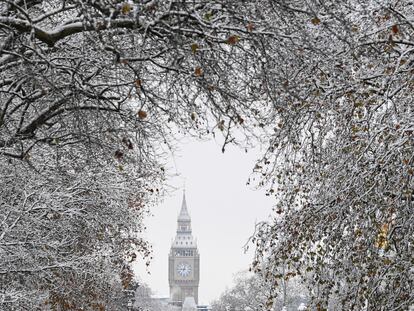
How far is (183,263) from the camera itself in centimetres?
18738

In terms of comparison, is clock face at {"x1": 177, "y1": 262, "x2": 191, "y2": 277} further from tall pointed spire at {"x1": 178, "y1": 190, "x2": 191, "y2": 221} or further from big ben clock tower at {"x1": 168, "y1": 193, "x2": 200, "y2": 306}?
tall pointed spire at {"x1": 178, "y1": 190, "x2": 191, "y2": 221}

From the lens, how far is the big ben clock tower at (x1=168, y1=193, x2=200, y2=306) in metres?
184

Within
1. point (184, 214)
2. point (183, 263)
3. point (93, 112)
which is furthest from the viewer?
point (184, 214)

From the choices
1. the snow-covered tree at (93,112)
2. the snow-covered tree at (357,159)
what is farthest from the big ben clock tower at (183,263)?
the snow-covered tree at (357,159)

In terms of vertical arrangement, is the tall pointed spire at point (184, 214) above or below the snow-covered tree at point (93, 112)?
above

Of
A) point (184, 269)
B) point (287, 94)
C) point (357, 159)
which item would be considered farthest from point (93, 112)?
point (184, 269)

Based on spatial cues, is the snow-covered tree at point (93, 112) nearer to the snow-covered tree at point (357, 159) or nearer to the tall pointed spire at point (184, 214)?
the snow-covered tree at point (357, 159)

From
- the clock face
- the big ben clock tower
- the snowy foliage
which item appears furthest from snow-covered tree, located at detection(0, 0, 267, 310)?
the clock face

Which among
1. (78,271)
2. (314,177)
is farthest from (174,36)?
(78,271)

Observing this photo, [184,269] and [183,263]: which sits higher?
[183,263]

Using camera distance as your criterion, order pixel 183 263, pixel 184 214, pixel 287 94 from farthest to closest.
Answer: pixel 184 214 → pixel 183 263 → pixel 287 94

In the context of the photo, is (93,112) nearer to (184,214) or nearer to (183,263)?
(183,263)

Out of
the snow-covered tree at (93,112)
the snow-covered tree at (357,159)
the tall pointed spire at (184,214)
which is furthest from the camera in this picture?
the tall pointed spire at (184,214)

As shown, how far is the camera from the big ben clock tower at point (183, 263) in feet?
605
